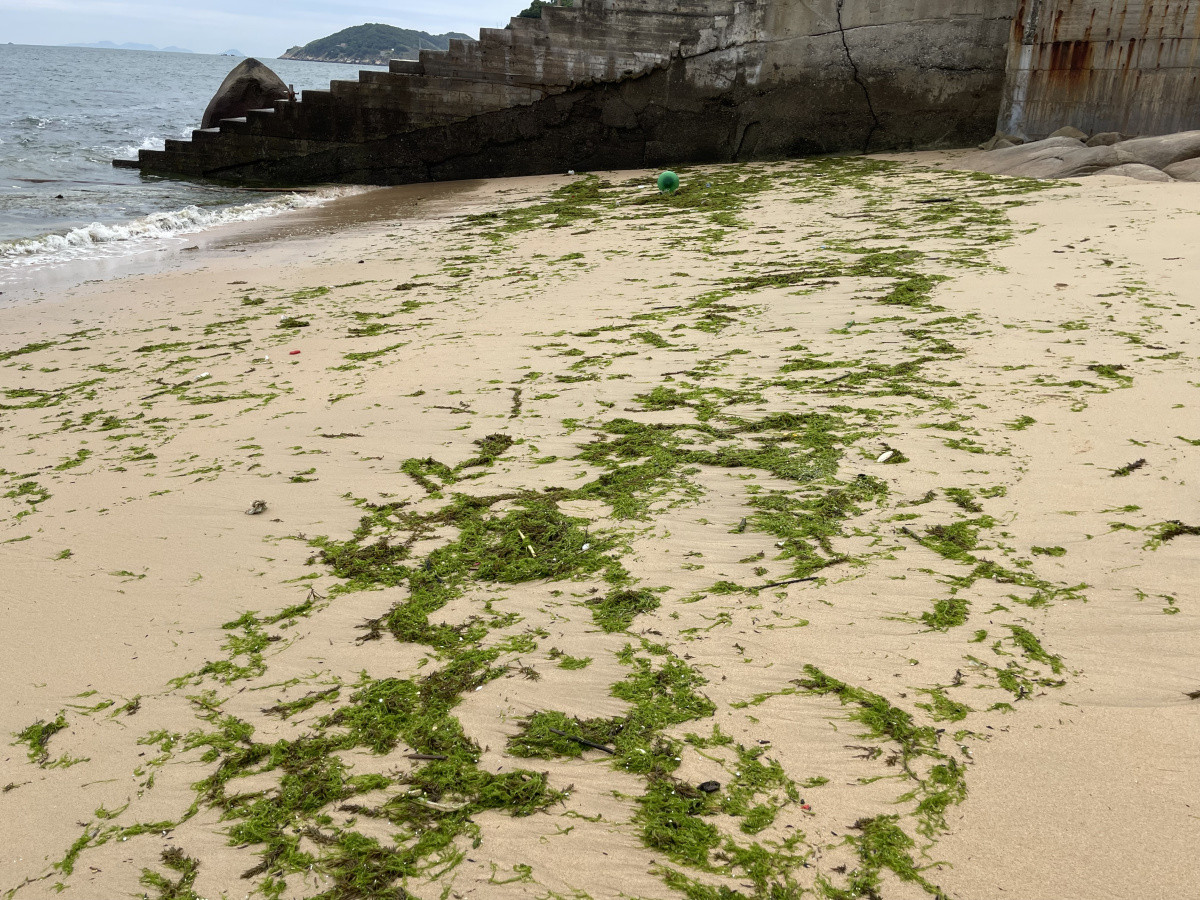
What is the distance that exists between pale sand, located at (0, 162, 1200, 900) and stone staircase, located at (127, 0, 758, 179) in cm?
797

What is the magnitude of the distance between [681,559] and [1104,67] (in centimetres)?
1050

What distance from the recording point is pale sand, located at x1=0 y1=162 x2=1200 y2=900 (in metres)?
1.81

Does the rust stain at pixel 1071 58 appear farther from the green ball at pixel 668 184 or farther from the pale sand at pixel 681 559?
the pale sand at pixel 681 559

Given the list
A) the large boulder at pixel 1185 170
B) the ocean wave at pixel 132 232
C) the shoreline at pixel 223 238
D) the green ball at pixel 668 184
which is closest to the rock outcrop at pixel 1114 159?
the large boulder at pixel 1185 170

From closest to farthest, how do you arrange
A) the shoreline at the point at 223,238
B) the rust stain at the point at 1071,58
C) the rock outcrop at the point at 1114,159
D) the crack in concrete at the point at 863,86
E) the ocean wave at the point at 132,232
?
1. the rock outcrop at the point at 1114,159
2. the shoreline at the point at 223,238
3. the ocean wave at the point at 132,232
4. the rust stain at the point at 1071,58
5. the crack in concrete at the point at 863,86

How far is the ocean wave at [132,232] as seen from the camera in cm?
923

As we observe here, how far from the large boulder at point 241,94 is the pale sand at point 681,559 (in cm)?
1303

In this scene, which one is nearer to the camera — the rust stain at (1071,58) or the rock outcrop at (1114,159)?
the rock outcrop at (1114,159)

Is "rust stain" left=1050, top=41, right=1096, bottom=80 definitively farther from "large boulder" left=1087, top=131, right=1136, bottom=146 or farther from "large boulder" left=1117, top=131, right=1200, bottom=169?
"large boulder" left=1117, top=131, right=1200, bottom=169

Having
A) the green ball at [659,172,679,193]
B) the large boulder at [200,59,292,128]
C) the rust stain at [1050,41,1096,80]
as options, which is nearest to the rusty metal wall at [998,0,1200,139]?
the rust stain at [1050,41,1096,80]

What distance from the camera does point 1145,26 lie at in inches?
382

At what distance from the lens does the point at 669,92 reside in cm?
1278

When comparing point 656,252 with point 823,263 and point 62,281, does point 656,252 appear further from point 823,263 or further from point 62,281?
point 62,281

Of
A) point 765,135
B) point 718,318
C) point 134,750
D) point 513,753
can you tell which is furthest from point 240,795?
point 765,135
